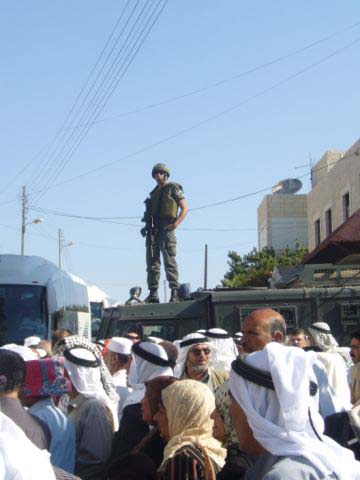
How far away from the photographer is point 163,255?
12.9m

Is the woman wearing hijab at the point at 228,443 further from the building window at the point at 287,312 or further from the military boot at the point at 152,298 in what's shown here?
the military boot at the point at 152,298

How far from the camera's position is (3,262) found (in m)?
16.6

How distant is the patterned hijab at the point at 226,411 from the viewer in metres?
4.23

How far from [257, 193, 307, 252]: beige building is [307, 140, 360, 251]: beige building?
54.2 ft

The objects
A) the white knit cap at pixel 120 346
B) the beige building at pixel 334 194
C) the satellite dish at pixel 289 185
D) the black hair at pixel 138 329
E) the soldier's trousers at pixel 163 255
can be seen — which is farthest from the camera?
the satellite dish at pixel 289 185

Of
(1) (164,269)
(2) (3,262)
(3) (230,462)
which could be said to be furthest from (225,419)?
(2) (3,262)

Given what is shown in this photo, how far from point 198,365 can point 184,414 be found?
2.58 meters

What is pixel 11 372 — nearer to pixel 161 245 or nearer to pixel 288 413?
pixel 288 413

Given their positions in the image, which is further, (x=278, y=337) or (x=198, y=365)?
(x=198, y=365)

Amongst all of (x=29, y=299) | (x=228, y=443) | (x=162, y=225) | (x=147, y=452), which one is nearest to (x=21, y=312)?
(x=29, y=299)

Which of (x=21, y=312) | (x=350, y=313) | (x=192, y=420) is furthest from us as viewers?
(x=21, y=312)

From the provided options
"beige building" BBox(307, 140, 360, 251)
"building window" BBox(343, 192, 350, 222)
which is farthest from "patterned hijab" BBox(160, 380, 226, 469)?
"building window" BBox(343, 192, 350, 222)

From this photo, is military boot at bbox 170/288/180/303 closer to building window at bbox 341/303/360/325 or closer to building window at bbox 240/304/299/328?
building window at bbox 240/304/299/328

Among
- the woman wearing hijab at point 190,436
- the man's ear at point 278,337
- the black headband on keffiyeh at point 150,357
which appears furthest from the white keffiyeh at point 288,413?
the black headband on keffiyeh at point 150,357
